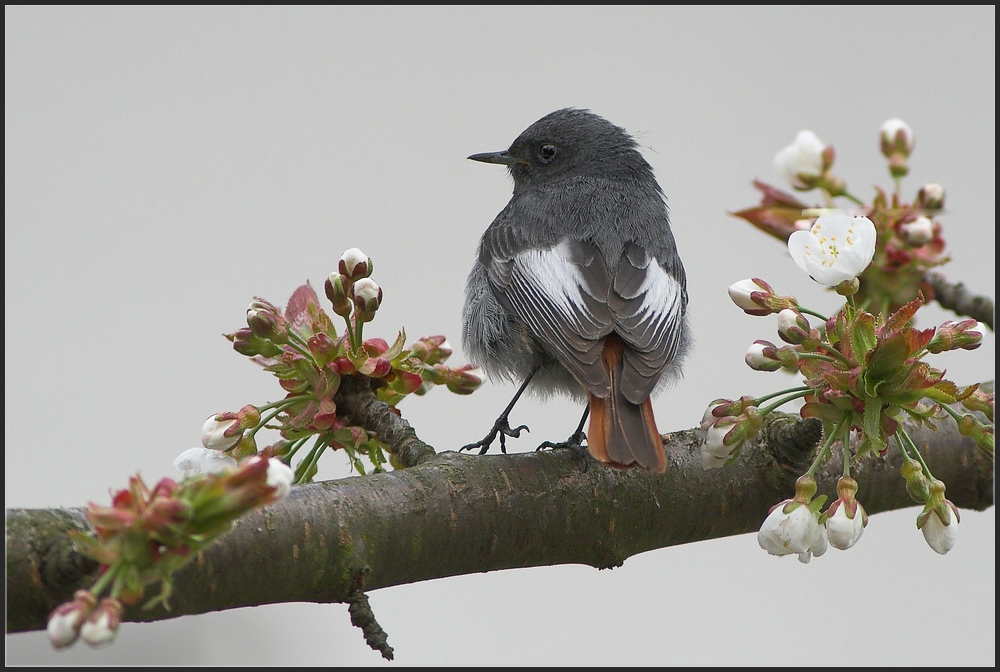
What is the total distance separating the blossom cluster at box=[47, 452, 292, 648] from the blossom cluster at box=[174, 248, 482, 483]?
76 cm

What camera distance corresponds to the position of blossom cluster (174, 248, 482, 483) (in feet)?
6.97

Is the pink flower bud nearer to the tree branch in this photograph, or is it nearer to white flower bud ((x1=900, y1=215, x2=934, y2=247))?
white flower bud ((x1=900, y1=215, x2=934, y2=247))

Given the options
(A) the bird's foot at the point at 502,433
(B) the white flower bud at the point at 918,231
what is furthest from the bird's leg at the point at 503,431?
(B) the white flower bud at the point at 918,231

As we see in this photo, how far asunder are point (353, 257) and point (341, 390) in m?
0.31

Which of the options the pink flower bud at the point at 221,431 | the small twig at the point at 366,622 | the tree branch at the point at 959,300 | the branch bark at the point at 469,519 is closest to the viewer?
the branch bark at the point at 469,519

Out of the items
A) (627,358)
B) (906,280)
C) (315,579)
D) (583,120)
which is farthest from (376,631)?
(583,120)

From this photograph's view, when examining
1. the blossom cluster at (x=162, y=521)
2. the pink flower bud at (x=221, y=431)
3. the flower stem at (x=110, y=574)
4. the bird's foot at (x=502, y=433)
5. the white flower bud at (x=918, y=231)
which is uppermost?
the white flower bud at (x=918, y=231)

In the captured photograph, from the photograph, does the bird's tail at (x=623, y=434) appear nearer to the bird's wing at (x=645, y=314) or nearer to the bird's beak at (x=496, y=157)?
the bird's wing at (x=645, y=314)

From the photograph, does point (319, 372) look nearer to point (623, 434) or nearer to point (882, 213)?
point (623, 434)

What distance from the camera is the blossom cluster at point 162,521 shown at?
1270 millimetres

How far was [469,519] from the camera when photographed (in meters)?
1.93

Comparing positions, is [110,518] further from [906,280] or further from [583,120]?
[583,120]

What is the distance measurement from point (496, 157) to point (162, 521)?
307cm

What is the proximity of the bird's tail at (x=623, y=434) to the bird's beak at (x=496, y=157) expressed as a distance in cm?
182
